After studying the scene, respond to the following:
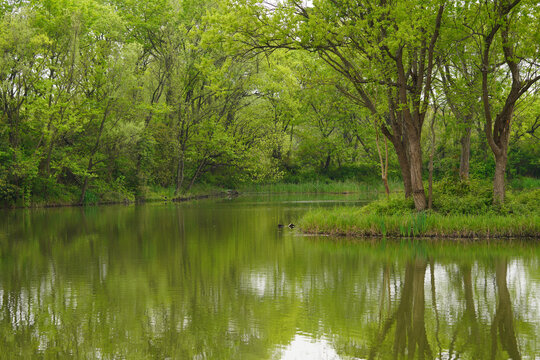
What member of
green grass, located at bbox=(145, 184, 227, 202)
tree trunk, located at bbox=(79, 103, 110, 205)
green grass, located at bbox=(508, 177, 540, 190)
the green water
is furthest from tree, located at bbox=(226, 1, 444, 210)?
green grass, located at bbox=(508, 177, 540, 190)

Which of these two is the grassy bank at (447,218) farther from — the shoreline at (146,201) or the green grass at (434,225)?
the shoreline at (146,201)

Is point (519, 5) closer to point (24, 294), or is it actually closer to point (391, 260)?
point (391, 260)

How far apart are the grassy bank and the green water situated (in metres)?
0.99

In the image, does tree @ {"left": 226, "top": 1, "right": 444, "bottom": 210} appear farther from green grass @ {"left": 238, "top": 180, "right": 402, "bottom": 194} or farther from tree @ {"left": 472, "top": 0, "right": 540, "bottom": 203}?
green grass @ {"left": 238, "top": 180, "right": 402, "bottom": 194}

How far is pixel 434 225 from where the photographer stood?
17.8m

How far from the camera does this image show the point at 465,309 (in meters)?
9.12

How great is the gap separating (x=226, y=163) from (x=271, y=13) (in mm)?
30788

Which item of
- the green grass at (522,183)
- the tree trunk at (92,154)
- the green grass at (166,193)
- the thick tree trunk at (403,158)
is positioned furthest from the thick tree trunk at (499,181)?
the green grass at (522,183)

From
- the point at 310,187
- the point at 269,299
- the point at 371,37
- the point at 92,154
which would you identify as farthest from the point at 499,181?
the point at 310,187

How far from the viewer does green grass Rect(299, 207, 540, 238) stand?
17.3 meters

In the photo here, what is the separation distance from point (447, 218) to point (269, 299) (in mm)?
9591

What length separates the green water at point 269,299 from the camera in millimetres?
7309

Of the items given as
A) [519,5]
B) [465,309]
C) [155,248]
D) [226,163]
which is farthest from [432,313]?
[226,163]

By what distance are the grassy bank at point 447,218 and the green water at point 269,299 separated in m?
0.99
